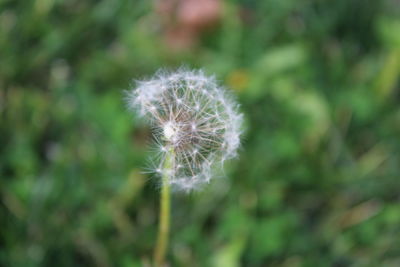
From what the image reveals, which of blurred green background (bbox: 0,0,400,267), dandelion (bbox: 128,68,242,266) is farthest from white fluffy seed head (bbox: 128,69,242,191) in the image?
blurred green background (bbox: 0,0,400,267)

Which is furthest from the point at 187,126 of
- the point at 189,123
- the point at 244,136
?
the point at 244,136

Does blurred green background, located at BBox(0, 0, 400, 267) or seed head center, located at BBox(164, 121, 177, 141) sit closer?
seed head center, located at BBox(164, 121, 177, 141)

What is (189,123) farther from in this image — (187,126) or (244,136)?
(244,136)

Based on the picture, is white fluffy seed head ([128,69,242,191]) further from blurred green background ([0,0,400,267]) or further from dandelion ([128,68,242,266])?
blurred green background ([0,0,400,267])

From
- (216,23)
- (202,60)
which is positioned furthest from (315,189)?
(216,23)

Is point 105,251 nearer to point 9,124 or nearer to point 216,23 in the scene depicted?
point 9,124

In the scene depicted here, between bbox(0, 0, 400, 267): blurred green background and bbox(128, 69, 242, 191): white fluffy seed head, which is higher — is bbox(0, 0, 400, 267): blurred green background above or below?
above

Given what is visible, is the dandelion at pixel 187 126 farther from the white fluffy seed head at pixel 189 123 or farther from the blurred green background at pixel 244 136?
the blurred green background at pixel 244 136
